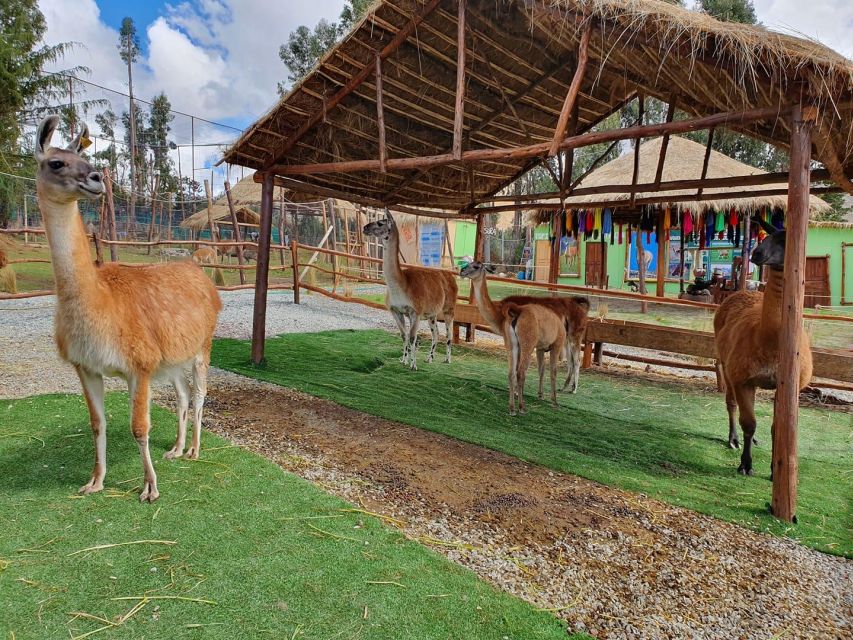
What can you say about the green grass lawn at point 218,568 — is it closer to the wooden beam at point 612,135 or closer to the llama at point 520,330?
the llama at point 520,330

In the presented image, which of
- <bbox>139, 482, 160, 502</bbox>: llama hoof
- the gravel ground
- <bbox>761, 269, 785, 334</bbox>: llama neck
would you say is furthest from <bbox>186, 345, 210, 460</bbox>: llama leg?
<bbox>761, 269, 785, 334</bbox>: llama neck

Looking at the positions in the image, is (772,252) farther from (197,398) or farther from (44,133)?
(44,133)

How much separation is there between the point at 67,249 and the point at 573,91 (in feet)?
12.4

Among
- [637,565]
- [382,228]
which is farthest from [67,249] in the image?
[382,228]

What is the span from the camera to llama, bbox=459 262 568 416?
5.72 m

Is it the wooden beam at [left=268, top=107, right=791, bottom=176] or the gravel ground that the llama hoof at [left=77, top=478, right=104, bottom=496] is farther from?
the wooden beam at [left=268, top=107, right=791, bottom=176]

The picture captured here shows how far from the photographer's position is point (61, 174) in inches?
99.5

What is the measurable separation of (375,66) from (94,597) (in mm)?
5219

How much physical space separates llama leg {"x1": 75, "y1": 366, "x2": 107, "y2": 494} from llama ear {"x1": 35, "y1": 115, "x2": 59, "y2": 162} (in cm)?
124

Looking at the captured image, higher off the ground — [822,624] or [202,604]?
[202,604]

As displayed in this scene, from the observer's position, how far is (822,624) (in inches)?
Result: 94.7

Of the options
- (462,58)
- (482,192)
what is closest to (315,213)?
(482,192)

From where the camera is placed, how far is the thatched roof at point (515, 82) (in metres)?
3.48

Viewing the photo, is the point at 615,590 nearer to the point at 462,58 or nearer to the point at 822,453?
the point at 822,453
